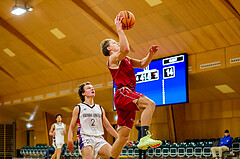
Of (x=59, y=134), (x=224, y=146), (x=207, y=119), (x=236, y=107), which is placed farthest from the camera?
(x=207, y=119)

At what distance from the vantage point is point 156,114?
758 inches

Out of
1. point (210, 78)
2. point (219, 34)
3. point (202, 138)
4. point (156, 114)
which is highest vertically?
point (219, 34)

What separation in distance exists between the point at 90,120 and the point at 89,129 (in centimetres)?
14

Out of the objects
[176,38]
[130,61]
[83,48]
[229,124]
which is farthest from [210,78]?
[130,61]

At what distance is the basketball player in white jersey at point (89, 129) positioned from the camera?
16.6 feet

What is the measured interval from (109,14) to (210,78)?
510cm

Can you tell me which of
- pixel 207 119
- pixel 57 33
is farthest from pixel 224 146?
pixel 57 33

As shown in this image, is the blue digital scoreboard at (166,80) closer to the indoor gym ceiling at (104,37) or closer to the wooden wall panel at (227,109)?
the indoor gym ceiling at (104,37)

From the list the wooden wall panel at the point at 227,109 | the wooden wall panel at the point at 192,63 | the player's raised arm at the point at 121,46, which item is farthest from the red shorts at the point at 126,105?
the wooden wall panel at the point at 227,109

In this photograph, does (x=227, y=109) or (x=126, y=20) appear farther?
(x=227, y=109)

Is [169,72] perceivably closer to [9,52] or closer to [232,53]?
[232,53]

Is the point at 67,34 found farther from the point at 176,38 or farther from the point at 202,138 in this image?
the point at 202,138

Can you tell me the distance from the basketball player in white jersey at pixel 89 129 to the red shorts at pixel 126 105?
86cm

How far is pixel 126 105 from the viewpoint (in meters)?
4.22
